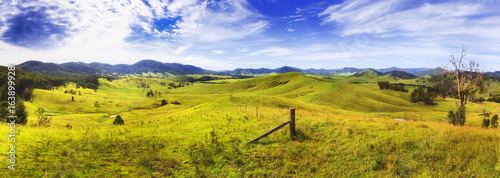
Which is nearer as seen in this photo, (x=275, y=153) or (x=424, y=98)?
(x=275, y=153)

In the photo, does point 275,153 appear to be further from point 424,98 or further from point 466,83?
point 424,98

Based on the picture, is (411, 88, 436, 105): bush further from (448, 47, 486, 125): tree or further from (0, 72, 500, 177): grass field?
(0, 72, 500, 177): grass field

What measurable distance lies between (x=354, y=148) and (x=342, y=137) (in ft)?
5.93

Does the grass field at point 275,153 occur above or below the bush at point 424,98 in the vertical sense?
above

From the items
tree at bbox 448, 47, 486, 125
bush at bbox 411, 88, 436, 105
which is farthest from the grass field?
bush at bbox 411, 88, 436, 105

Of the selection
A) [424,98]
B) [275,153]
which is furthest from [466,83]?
[424,98]

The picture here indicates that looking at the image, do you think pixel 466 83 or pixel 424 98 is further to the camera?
pixel 424 98

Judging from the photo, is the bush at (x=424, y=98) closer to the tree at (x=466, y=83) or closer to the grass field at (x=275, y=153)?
the tree at (x=466, y=83)

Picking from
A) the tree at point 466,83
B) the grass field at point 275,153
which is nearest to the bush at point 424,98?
the tree at point 466,83

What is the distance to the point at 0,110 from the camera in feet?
118

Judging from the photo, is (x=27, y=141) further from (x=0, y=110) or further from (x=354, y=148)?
(x=0, y=110)

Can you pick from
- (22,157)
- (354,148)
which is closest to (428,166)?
(354,148)

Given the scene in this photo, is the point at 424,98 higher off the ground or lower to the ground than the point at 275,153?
lower

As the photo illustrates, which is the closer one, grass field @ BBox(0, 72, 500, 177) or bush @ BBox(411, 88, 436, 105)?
grass field @ BBox(0, 72, 500, 177)
